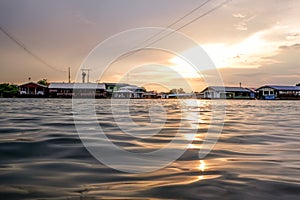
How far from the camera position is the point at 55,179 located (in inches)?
93.3

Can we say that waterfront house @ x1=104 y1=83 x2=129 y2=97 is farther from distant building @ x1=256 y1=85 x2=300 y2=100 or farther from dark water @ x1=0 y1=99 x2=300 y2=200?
dark water @ x1=0 y1=99 x2=300 y2=200

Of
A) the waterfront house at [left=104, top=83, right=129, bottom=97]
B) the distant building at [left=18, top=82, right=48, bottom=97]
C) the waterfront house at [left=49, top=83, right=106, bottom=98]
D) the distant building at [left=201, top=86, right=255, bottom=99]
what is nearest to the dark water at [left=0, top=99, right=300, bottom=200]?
the waterfront house at [left=49, top=83, right=106, bottom=98]

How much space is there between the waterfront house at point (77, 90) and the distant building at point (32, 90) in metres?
1.44

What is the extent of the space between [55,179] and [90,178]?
28 cm

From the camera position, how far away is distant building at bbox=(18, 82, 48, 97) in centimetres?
5303

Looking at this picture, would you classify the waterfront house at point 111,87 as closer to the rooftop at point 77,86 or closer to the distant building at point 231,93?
the rooftop at point 77,86

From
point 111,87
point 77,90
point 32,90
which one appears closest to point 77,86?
point 77,90

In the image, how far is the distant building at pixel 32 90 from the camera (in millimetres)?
53031

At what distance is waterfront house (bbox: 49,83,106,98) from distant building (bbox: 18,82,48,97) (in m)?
1.44

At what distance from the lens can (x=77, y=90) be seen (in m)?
57.9

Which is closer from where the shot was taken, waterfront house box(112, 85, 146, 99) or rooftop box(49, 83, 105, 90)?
rooftop box(49, 83, 105, 90)

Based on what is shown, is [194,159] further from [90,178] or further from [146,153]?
[90,178]

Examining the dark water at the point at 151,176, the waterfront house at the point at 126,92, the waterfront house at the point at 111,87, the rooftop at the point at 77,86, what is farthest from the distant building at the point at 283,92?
the dark water at the point at 151,176

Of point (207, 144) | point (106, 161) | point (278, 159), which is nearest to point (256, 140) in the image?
point (207, 144)
